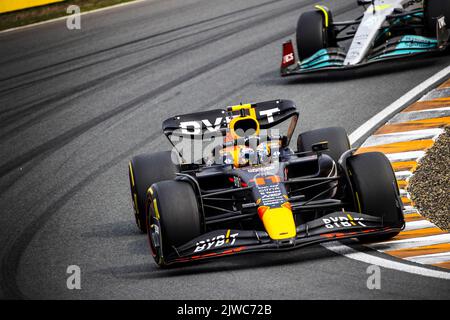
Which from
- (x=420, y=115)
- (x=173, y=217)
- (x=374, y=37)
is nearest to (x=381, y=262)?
(x=173, y=217)

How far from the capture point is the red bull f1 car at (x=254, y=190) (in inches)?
345

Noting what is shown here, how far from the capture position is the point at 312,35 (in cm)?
1642

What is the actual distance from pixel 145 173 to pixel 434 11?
7423 millimetres

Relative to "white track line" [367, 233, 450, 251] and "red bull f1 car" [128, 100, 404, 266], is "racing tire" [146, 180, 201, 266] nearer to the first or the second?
"red bull f1 car" [128, 100, 404, 266]

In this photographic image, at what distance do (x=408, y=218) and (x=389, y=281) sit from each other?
201 cm

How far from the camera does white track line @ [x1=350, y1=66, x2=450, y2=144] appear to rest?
43.4 ft

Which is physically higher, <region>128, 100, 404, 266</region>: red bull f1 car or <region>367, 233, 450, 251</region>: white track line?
<region>128, 100, 404, 266</region>: red bull f1 car

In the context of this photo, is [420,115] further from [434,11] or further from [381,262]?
[381,262]

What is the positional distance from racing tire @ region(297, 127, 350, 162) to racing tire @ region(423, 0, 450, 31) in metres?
5.95

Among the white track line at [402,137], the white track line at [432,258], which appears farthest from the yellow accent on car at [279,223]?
the white track line at [402,137]

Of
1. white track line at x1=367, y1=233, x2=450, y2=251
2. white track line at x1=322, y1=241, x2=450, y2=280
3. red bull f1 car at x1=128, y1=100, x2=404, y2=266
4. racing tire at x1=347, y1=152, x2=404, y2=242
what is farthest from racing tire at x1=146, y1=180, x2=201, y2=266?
white track line at x1=367, y1=233, x2=450, y2=251

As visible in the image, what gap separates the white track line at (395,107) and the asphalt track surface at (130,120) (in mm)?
174

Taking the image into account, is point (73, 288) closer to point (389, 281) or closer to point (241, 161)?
point (241, 161)

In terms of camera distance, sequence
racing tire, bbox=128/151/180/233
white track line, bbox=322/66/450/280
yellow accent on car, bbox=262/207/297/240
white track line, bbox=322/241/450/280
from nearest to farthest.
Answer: white track line, bbox=322/241/450/280, white track line, bbox=322/66/450/280, yellow accent on car, bbox=262/207/297/240, racing tire, bbox=128/151/180/233
